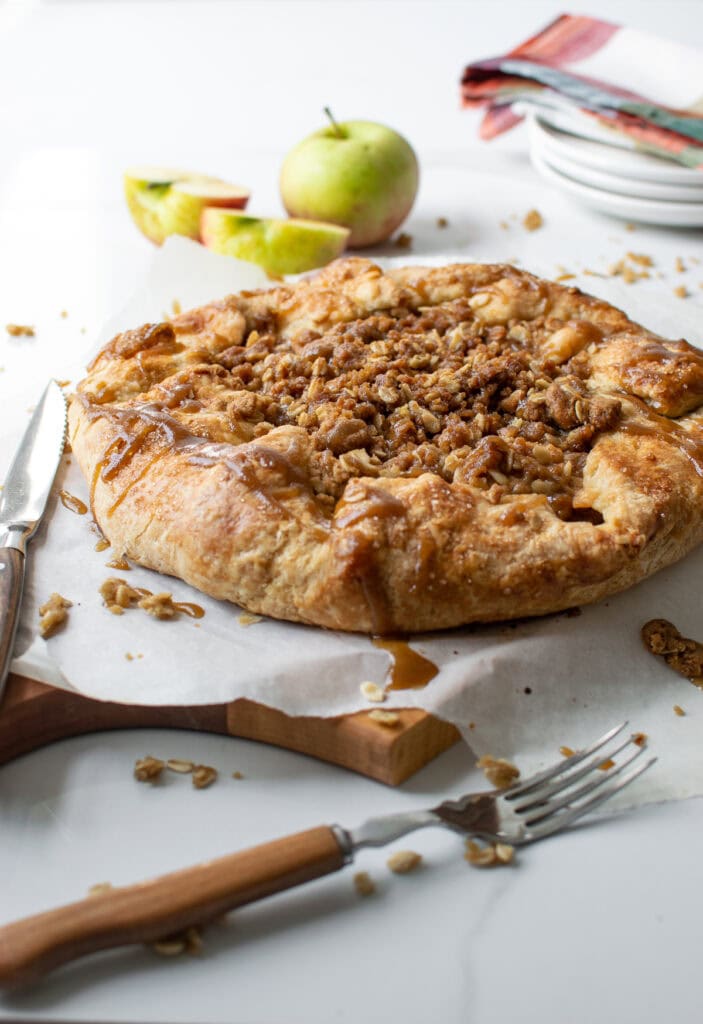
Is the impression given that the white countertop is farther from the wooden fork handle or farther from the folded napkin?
the folded napkin

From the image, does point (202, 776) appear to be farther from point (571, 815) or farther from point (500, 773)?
point (571, 815)

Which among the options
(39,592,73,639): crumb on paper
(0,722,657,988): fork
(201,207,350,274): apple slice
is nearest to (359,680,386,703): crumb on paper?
(0,722,657,988): fork

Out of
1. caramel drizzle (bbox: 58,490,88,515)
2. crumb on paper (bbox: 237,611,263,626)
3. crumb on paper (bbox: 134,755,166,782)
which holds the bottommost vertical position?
crumb on paper (bbox: 134,755,166,782)

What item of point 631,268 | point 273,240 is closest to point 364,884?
point 273,240

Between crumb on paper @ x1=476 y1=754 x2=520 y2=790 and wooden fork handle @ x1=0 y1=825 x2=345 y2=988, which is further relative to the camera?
crumb on paper @ x1=476 y1=754 x2=520 y2=790

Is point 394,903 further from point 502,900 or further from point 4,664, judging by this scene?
point 4,664

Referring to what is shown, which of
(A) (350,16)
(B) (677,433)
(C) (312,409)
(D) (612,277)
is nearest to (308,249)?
(D) (612,277)
